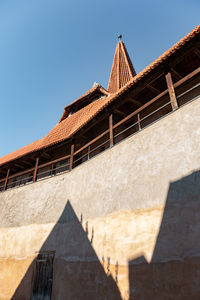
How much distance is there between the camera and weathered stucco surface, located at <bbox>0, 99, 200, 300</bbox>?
4.92 metres

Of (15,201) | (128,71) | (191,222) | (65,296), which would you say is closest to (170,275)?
(191,222)

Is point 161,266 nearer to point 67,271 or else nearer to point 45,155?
point 67,271

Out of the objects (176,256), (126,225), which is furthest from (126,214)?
(176,256)

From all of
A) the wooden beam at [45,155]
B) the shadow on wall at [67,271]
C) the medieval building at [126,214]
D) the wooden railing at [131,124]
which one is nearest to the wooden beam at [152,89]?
the medieval building at [126,214]

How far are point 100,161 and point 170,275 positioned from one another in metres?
4.70

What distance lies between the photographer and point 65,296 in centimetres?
723

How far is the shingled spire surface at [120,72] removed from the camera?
54.8 feet

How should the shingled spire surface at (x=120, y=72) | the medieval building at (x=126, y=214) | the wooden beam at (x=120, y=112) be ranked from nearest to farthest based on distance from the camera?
the medieval building at (x=126, y=214) → the wooden beam at (x=120, y=112) → the shingled spire surface at (x=120, y=72)

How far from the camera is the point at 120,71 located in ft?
59.5

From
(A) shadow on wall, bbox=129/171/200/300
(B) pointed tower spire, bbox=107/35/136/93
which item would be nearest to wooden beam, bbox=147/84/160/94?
(A) shadow on wall, bbox=129/171/200/300

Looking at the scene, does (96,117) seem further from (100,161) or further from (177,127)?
(177,127)

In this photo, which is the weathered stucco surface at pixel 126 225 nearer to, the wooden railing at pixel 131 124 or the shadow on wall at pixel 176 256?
the shadow on wall at pixel 176 256

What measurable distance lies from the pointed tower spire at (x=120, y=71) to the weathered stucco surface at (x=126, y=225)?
9.42 meters

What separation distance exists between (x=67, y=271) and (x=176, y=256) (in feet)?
14.6
